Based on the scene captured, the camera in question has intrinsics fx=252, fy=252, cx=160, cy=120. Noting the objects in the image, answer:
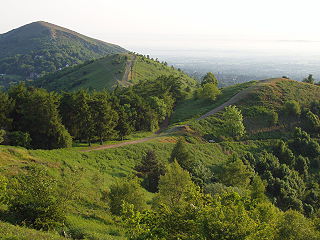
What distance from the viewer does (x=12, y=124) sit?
49.0 meters

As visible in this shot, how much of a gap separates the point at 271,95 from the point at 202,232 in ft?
275

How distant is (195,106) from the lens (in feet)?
319

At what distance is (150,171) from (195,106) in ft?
191

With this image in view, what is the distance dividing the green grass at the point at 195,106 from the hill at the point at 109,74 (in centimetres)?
4797

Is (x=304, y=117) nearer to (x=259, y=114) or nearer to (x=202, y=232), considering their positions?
(x=259, y=114)

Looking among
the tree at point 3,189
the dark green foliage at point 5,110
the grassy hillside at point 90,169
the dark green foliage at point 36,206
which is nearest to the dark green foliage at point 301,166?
the grassy hillside at point 90,169

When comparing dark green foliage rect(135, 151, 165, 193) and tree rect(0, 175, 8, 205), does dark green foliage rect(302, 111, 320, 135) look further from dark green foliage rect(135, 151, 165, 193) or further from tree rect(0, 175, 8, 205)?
tree rect(0, 175, 8, 205)

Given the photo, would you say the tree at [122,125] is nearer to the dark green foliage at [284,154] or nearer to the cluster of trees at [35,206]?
the dark green foliage at [284,154]

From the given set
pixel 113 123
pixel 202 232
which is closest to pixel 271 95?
pixel 113 123

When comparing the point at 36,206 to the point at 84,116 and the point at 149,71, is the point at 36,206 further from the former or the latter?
the point at 149,71

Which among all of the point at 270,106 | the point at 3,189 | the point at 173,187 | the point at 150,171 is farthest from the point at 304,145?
the point at 3,189

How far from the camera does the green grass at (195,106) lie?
292 feet

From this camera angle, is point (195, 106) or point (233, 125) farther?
point (195, 106)

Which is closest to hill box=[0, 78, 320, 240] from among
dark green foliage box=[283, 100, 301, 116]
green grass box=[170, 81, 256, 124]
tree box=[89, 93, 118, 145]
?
dark green foliage box=[283, 100, 301, 116]
